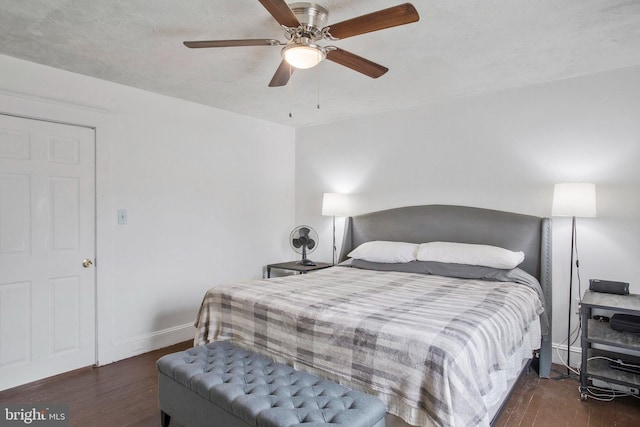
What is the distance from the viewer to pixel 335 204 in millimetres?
4234

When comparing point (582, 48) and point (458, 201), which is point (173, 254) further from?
point (582, 48)

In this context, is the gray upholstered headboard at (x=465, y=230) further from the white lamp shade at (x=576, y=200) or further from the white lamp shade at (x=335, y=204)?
the white lamp shade at (x=576, y=200)

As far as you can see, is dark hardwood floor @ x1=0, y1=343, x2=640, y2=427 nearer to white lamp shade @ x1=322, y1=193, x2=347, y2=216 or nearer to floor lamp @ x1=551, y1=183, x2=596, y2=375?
floor lamp @ x1=551, y1=183, x2=596, y2=375

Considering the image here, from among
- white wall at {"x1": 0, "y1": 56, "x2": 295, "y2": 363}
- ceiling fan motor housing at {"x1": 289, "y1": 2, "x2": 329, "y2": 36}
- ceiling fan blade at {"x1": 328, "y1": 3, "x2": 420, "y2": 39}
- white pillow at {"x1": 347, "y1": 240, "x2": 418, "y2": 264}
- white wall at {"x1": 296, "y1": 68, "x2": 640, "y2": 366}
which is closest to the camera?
ceiling fan blade at {"x1": 328, "y1": 3, "x2": 420, "y2": 39}

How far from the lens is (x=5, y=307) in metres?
2.63

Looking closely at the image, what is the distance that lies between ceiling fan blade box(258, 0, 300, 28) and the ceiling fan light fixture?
0.13m

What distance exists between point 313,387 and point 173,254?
2361mm

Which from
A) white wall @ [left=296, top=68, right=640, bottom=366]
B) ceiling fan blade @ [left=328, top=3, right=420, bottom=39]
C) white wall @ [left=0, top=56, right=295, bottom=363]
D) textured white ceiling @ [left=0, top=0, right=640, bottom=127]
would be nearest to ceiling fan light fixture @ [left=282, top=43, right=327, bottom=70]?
ceiling fan blade @ [left=328, top=3, right=420, bottom=39]

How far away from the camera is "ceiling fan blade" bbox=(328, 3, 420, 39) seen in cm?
160

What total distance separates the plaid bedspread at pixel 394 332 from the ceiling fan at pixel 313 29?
141cm

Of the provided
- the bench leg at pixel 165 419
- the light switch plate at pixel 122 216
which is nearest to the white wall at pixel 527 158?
the light switch plate at pixel 122 216

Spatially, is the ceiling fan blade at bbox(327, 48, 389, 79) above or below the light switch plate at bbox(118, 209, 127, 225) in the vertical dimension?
above

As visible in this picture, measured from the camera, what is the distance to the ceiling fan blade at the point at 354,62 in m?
2.05

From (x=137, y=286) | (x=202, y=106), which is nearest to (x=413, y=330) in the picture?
(x=137, y=286)
